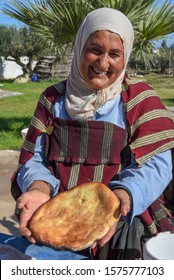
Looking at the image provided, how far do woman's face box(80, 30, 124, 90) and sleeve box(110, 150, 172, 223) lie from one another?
1.22 feet

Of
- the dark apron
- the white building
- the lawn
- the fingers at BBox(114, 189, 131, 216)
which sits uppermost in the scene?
the dark apron

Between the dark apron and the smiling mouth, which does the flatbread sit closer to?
the dark apron

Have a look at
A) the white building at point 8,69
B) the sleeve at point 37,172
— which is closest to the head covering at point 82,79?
the sleeve at point 37,172

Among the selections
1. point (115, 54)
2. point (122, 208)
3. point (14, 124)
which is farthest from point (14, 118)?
point (122, 208)

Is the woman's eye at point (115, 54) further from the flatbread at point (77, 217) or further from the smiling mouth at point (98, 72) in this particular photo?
the flatbread at point (77, 217)

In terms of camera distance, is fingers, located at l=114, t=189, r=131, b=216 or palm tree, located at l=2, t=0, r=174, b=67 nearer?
fingers, located at l=114, t=189, r=131, b=216

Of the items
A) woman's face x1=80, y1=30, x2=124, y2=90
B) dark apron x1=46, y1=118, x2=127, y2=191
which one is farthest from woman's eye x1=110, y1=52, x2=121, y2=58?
dark apron x1=46, y1=118, x2=127, y2=191

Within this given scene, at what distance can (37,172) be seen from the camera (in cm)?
195

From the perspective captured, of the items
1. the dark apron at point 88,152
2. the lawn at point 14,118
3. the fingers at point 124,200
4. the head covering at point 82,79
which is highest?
the head covering at point 82,79

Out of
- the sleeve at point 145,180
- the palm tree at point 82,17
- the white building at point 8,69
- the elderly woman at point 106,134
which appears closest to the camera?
the sleeve at point 145,180

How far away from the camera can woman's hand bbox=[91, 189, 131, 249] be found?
5.46ft

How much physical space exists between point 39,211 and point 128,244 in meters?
0.45

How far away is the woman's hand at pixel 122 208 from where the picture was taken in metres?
1.66

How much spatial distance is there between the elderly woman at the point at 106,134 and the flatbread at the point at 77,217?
10 cm
